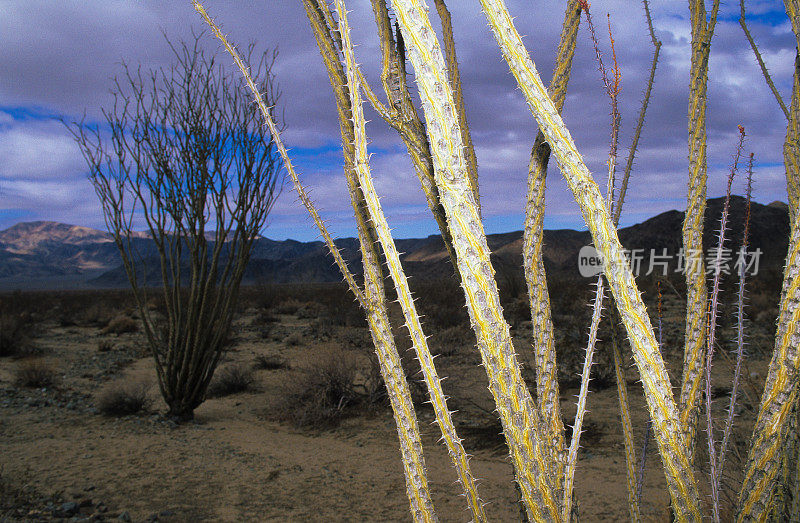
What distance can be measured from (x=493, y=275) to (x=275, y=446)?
14.9 feet

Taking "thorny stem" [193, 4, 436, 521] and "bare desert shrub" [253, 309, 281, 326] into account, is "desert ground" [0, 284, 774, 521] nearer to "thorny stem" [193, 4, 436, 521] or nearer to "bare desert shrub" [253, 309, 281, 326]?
"thorny stem" [193, 4, 436, 521]

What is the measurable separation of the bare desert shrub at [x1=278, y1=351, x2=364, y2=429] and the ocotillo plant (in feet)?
15.0

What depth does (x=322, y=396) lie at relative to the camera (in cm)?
618

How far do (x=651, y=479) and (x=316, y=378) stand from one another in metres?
3.88

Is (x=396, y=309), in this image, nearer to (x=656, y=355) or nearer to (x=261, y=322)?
(x=261, y=322)

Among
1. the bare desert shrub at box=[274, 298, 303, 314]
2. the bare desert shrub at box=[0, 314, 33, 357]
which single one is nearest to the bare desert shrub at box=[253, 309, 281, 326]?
the bare desert shrub at box=[274, 298, 303, 314]

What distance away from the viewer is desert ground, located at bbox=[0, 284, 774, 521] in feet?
12.2

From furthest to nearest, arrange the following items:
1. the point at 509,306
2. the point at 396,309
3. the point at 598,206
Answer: the point at 509,306
the point at 396,309
the point at 598,206

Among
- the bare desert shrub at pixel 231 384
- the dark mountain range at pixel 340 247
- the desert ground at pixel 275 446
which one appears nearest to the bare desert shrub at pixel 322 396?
the desert ground at pixel 275 446

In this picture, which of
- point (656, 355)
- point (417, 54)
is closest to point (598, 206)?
point (656, 355)

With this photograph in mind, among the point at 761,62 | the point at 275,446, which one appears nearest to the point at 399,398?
the point at 761,62

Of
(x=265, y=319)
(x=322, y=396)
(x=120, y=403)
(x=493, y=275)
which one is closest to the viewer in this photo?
(x=493, y=275)

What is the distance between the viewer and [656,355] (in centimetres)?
152

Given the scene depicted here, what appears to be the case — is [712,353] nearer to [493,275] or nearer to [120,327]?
[493,275]
